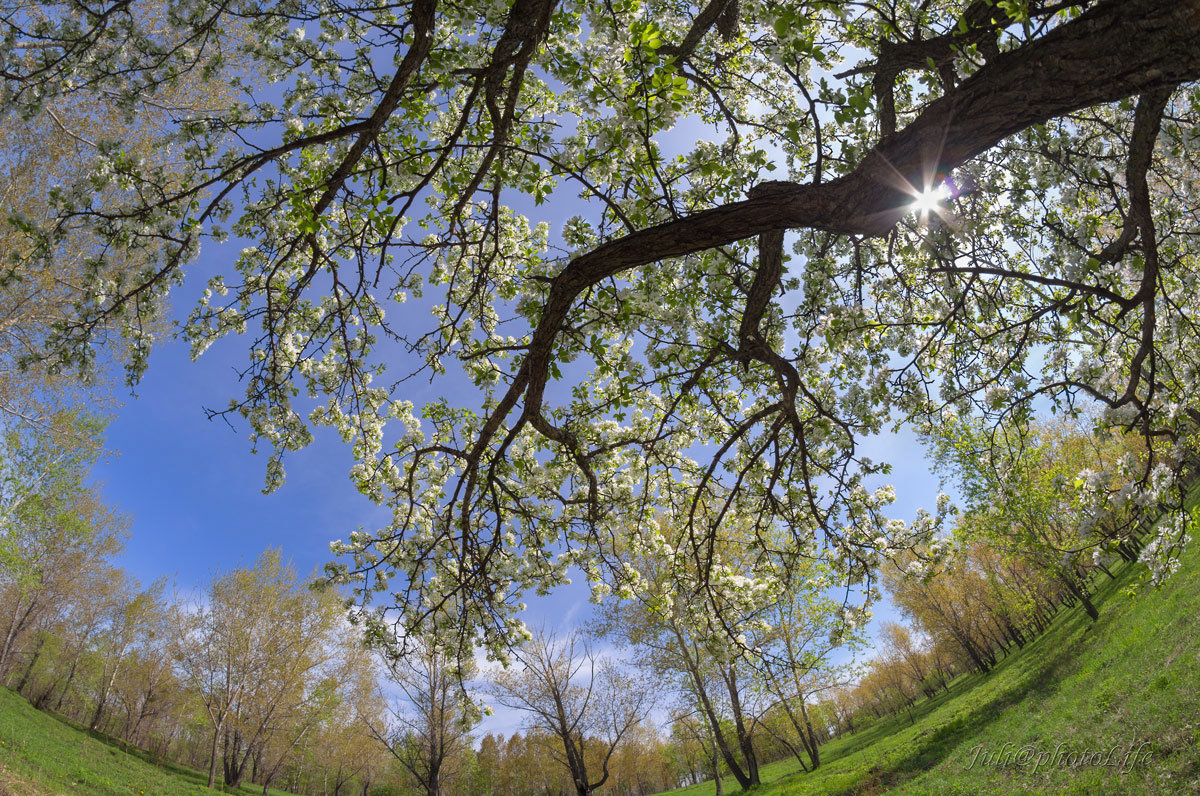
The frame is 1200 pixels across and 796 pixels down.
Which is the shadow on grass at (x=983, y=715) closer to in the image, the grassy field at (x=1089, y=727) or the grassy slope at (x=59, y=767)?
the grassy field at (x=1089, y=727)

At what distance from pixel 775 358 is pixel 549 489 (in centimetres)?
343

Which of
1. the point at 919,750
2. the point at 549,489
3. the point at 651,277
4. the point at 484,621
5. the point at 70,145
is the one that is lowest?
the point at 919,750

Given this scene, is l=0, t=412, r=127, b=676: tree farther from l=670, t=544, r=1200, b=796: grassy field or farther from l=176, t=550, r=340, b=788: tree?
l=670, t=544, r=1200, b=796: grassy field

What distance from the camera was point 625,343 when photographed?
6.89 meters

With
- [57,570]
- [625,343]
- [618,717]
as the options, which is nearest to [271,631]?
[57,570]

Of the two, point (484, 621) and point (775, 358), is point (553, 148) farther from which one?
point (484, 621)

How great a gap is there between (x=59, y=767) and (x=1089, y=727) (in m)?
23.5

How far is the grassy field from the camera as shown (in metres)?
7.73

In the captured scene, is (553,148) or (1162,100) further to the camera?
(553,148)

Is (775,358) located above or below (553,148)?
below

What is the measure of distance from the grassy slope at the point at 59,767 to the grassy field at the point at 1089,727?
1814 cm

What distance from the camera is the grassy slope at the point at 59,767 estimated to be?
36.5 feet

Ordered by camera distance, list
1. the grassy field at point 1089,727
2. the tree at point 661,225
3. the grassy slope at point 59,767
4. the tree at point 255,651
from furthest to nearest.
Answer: the tree at point 255,651
the grassy slope at point 59,767
the grassy field at point 1089,727
the tree at point 661,225

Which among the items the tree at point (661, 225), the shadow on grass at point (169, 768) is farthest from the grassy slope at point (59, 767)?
the tree at point (661, 225)
